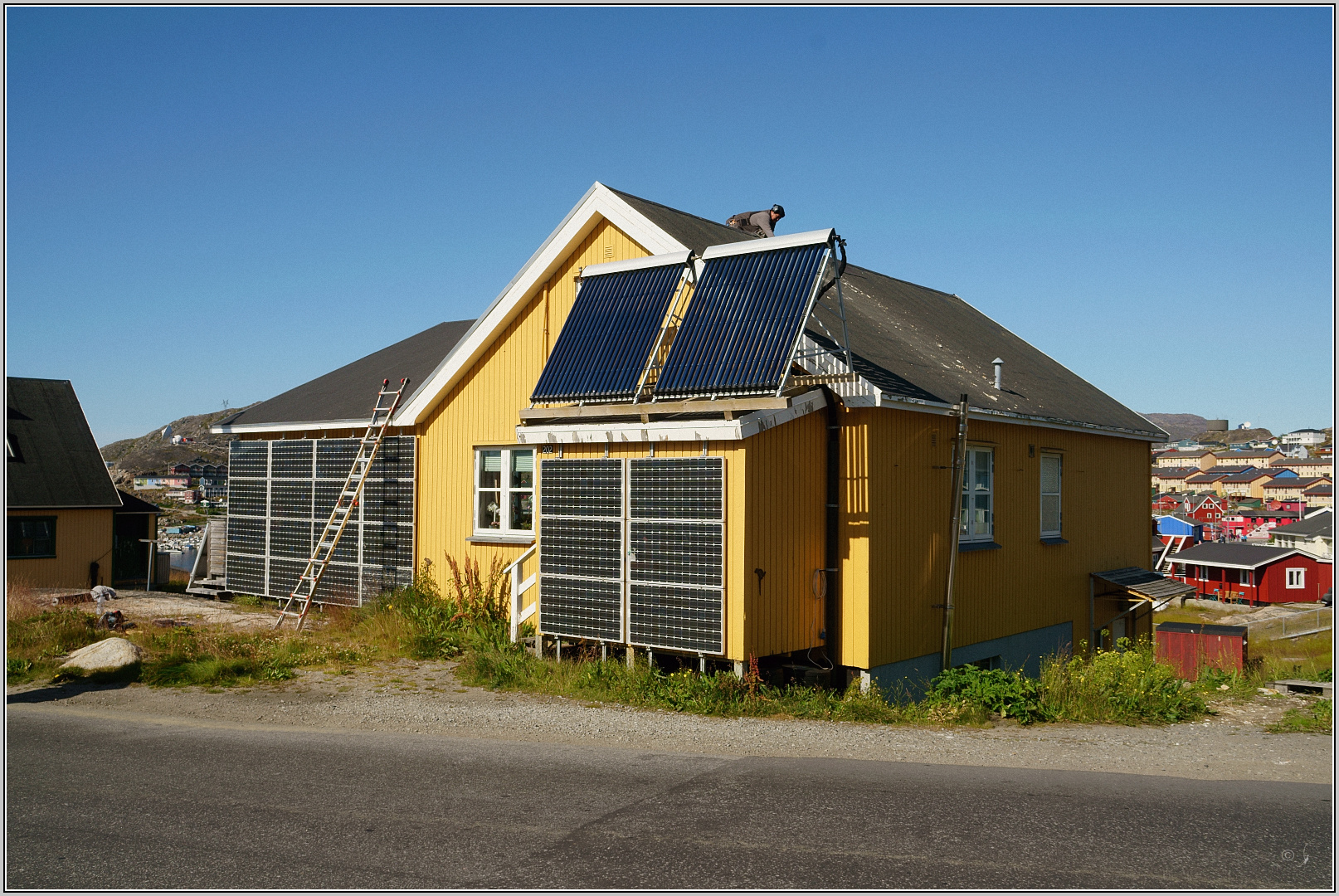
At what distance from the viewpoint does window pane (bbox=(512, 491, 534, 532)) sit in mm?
15523

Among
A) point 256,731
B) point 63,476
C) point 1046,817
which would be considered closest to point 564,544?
point 256,731

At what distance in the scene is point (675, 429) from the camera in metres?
11.1

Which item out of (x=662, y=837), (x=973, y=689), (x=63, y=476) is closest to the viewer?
(x=662, y=837)

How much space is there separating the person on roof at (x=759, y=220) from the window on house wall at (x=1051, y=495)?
665 cm

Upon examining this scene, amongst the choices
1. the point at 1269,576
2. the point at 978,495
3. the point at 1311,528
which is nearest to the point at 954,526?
the point at 978,495

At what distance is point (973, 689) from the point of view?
426 inches

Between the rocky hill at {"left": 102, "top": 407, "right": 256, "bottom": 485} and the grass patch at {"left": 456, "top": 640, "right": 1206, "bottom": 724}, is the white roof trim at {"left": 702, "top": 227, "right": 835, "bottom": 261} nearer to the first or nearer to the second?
the grass patch at {"left": 456, "top": 640, "right": 1206, "bottom": 724}

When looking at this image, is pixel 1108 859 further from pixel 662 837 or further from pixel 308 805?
pixel 308 805

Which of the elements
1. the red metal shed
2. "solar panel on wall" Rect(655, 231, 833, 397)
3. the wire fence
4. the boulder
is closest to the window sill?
"solar panel on wall" Rect(655, 231, 833, 397)

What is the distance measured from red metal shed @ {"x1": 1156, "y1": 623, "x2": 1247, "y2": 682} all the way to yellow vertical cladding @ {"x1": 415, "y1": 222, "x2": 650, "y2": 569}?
48.1ft

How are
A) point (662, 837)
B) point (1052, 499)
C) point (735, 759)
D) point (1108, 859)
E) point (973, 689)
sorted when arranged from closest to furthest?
point (1108, 859) → point (662, 837) → point (735, 759) → point (973, 689) → point (1052, 499)

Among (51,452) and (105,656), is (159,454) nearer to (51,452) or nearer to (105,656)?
(51,452)

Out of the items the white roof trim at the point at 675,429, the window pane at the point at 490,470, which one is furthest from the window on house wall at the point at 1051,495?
the window pane at the point at 490,470

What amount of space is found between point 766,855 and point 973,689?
5.74 metres
